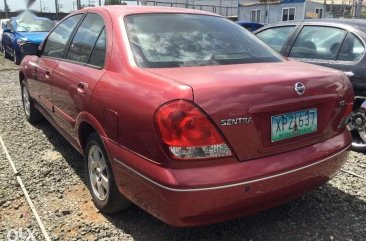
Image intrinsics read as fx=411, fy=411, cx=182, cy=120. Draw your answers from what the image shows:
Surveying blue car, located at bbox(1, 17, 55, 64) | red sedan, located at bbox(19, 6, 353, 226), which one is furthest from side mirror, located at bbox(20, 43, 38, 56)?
blue car, located at bbox(1, 17, 55, 64)

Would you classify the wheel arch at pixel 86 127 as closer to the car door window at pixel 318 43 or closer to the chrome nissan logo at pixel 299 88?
the chrome nissan logo at pixel 299 88

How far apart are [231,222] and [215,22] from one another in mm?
1671

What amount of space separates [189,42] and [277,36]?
2966 mm

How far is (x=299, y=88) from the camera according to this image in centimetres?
258

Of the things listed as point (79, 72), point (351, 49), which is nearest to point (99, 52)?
point (79, 72)

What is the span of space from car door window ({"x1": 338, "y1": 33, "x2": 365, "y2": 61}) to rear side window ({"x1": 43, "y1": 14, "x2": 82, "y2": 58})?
117 inches

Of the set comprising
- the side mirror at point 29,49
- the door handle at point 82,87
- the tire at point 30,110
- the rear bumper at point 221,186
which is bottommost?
the tire at point 30,110

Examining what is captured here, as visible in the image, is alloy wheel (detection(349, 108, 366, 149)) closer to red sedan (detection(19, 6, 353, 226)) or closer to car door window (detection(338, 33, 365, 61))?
car door window (detection(338, 33, 365, 61))

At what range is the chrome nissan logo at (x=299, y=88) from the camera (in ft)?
8.44

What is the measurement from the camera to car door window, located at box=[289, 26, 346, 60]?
4.88m

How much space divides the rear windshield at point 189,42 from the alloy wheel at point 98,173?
834 mm

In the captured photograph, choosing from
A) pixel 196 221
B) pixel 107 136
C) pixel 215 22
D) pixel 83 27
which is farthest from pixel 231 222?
pixel 83 27

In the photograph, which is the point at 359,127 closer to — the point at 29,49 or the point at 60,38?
the point at 60,38
